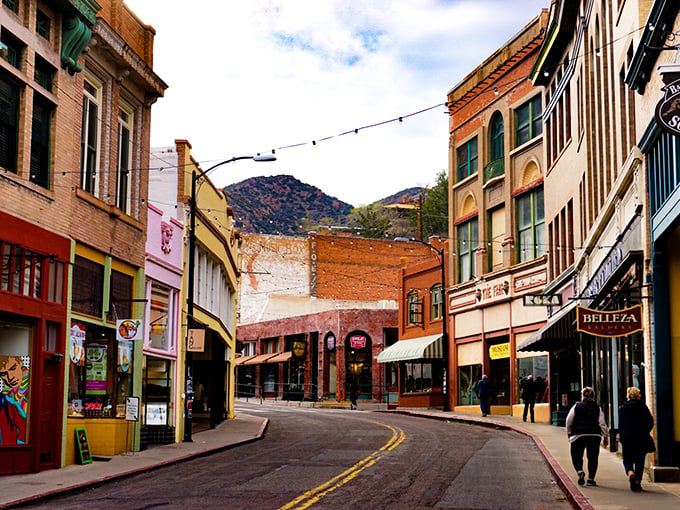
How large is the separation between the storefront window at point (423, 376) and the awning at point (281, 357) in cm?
1393

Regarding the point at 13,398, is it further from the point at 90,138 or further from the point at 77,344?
the point at 90,138

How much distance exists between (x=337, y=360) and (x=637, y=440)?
155ft

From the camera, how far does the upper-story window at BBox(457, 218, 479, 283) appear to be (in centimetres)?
4562

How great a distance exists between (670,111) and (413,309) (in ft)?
139

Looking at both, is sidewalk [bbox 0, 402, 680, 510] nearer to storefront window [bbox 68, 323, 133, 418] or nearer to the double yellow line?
storefront window [bbox 68, 323, 133, 418]

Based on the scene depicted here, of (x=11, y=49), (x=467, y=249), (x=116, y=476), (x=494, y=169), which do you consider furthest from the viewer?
(x=467, y=249)

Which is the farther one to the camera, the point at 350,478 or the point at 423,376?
the point at 423,376

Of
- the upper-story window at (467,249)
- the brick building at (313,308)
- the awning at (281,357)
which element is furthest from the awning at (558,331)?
the awning at (281,357)

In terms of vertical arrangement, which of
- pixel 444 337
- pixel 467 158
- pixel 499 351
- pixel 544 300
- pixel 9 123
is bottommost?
pixel 499 351

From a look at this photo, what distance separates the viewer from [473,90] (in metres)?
46.0

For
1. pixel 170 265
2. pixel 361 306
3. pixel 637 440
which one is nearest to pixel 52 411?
pixel 170 265

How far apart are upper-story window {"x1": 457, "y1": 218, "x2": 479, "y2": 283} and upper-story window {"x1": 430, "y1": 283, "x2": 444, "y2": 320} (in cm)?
240

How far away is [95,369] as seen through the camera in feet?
71.0

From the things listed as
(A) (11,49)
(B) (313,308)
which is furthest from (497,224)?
(B) (313,308)
